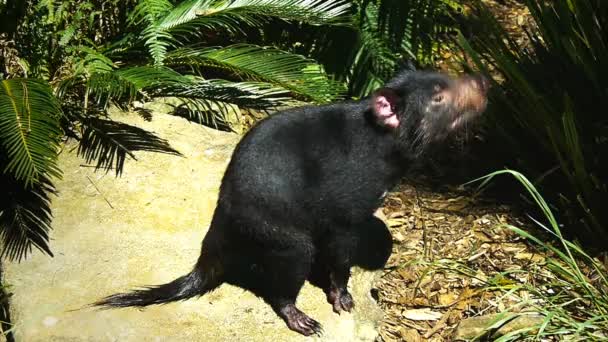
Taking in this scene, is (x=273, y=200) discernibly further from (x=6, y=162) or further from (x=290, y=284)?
(x=6, y=162)

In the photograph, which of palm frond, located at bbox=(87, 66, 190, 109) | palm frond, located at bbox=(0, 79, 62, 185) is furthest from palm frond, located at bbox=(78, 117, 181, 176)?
palm frond, located at bbox=(0, 79, 62, 185)

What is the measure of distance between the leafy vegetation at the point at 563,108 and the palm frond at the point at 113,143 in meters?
1.76

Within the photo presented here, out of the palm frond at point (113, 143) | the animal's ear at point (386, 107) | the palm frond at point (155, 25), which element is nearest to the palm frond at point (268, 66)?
the palm frond at point (155, 25)

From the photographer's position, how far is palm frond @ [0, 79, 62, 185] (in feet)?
12.0

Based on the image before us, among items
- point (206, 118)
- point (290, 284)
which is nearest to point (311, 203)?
point (290, 284)

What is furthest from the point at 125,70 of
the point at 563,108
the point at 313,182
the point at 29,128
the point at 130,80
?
the point at 563,108

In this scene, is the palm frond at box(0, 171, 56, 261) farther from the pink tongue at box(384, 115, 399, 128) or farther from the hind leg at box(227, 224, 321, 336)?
the pink tongue at box(384, 115, 399, 128)

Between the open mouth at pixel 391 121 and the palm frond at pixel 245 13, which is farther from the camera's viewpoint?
the palm frond at pixel 245 13

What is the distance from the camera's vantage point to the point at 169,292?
3354mm

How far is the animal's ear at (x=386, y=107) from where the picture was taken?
3.25 m

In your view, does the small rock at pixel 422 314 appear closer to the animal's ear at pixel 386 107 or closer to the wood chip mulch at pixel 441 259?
the wood chip mulch at pixel 441 259

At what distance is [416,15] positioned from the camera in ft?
16.7

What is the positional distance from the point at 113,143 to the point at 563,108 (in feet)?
7.73

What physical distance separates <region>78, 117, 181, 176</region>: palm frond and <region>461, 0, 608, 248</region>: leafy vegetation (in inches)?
69.2
